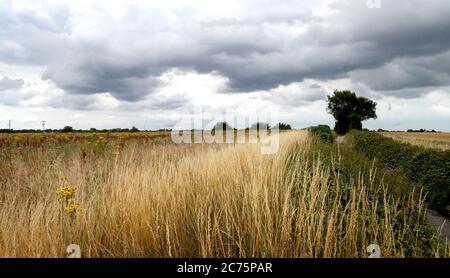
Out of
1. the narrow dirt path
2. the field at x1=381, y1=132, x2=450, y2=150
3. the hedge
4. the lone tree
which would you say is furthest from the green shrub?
the lone tree

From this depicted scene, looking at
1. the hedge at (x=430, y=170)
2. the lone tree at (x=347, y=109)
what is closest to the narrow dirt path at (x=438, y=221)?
the hedge at (x=430, y=170)

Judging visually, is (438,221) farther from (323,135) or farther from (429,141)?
(429,141)

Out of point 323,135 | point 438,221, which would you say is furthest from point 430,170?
point 323,135

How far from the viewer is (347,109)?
214 ft

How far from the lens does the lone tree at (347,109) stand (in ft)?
205

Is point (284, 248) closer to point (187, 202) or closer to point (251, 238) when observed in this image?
point (251, 238)

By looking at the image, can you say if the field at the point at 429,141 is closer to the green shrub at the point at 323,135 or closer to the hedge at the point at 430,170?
the green shrub at the point at 323,135

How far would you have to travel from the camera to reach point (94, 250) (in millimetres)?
3879

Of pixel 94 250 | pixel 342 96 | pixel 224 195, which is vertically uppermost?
pixel 342 96

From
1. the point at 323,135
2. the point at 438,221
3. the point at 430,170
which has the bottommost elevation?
the point at 438,221

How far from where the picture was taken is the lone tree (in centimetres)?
6259

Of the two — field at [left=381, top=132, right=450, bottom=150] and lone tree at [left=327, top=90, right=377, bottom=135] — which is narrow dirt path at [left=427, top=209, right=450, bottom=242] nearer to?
field at [left=381, top=132, right=450, bottom=150]
